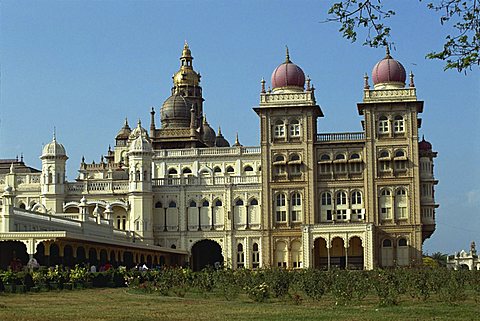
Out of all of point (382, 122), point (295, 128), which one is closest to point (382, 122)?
point (382, 122)

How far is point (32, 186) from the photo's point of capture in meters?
80.8

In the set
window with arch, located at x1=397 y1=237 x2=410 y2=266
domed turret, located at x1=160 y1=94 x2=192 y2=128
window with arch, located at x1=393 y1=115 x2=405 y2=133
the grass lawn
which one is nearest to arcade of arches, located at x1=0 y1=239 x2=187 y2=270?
domed turret, located at x1=160 y1=94 x2=192 y2=128

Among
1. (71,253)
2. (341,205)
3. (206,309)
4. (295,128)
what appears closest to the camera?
(206,309)

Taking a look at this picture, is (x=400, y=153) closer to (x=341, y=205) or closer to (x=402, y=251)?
(x=341, y=205)

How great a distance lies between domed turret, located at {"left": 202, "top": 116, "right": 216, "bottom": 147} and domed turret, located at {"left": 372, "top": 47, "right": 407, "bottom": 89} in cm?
2446

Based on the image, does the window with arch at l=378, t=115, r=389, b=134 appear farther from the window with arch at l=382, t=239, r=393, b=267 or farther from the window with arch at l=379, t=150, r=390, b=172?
the window with arch at l=382, t=239, r=393, b=267

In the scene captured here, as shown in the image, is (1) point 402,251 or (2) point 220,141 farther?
(2) point 220,141

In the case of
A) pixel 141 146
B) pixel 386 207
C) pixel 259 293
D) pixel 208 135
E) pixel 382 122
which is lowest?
pixel 259 293

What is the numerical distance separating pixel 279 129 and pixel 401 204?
11.3m

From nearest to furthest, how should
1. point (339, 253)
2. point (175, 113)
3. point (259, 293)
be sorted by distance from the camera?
point (259, 293)
point (339, 253)
point (175, 113)

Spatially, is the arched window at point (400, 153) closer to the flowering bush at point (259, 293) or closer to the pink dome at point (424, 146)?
the pink dome at point (424, 146)

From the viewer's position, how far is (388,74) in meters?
75.4

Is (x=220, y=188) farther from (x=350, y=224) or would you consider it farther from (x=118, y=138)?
(x=118, y=138)

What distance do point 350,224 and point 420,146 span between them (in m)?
9.36
